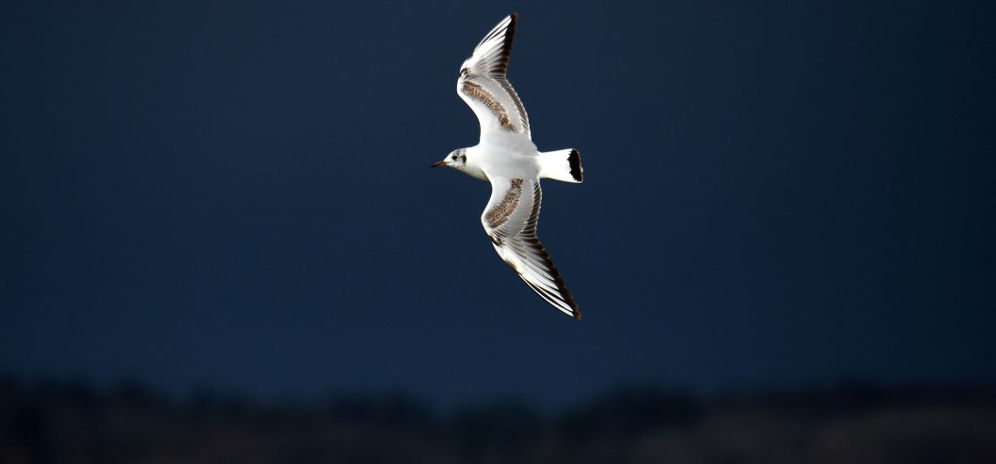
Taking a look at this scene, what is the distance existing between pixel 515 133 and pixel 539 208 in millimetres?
478

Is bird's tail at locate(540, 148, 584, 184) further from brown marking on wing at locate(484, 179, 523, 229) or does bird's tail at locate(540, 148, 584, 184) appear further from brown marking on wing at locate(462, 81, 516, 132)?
brown marking on wing at locate(462, 81, 516, 132)

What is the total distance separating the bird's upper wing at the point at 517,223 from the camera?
6.25m

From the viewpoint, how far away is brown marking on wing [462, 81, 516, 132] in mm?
6574

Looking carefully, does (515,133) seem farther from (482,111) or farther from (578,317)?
(578,317)

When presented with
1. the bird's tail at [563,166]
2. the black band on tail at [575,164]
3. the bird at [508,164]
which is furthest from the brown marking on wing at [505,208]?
the black band on tail at [575,164]

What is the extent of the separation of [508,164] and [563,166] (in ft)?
1.06

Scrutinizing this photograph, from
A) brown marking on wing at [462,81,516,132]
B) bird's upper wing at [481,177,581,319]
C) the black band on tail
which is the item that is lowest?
bird's upper wing at [481,177,581,319]

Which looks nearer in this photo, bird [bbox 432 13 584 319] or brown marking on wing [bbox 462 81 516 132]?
bird [bbox 432 13 584 319]

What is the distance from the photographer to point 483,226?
250 inches

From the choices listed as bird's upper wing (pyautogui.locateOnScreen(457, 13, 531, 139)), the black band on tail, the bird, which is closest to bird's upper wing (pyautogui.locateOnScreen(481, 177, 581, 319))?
the bird

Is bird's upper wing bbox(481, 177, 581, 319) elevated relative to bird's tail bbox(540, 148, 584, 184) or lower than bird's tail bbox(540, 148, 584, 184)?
lower

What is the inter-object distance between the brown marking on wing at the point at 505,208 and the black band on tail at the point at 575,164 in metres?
0.31

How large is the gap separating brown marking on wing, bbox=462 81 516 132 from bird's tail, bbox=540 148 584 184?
332 mm

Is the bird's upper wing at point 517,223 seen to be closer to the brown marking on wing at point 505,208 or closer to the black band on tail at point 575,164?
the brown marking on wing at point 505,208
